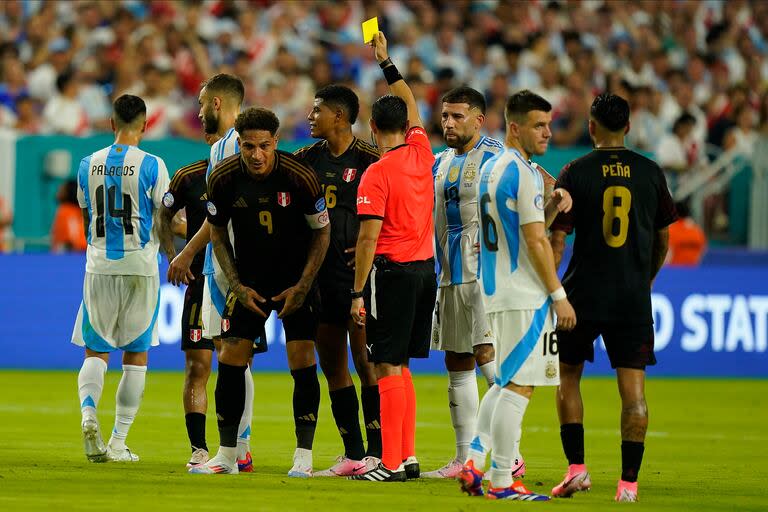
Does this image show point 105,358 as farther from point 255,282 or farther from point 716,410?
point 716,410

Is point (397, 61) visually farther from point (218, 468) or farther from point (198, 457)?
point (218, 468)

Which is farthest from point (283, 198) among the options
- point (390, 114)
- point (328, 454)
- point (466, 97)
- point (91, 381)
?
point (328, 454)

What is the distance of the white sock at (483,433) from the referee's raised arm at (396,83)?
2008mm

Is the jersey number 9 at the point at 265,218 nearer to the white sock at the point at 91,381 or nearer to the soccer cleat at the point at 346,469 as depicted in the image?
the soccer cleat at the point at 346,469

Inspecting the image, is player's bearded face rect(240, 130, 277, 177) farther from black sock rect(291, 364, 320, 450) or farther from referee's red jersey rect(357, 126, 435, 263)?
black sock rect(291, 364, 320, 450)

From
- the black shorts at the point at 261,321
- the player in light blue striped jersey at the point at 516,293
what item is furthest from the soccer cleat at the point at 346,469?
the player in light blue striped jersey at the point at 516,293

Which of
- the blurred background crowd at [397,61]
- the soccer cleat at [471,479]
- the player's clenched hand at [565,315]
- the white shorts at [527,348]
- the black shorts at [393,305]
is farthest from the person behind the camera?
the blurred background crowd at [397,61]

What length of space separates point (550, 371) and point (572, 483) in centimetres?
85

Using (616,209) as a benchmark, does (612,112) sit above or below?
above

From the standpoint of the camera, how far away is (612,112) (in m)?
8.44

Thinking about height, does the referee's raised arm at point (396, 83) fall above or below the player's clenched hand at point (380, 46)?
below

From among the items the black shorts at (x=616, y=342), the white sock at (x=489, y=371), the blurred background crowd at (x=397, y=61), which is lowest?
the white sock at (x=489, y=371)

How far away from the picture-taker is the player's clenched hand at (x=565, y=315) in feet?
26.0

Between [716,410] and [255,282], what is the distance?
286 inches
